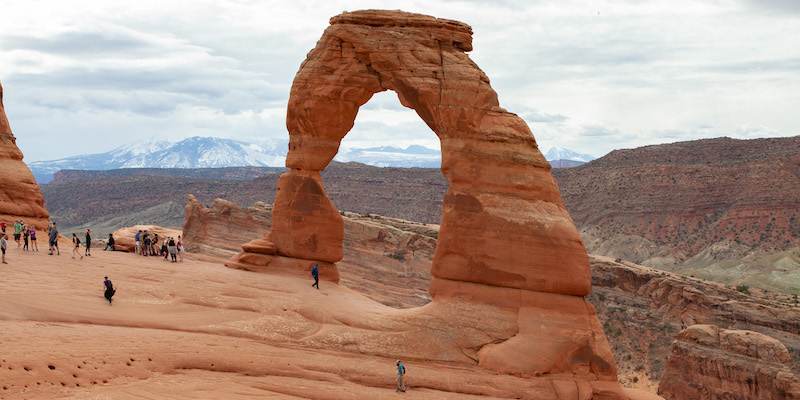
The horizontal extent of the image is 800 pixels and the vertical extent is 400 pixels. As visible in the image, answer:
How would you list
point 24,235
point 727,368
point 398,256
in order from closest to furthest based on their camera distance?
point 24,235
point 727,368
point 398,256

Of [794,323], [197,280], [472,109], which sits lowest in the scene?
[794,323]

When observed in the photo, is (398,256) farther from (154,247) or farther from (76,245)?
(76,245)

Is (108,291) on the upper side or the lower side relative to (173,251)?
lower

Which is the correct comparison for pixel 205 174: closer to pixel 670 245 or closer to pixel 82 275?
pixel 670 245

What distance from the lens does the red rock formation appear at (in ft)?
97.7

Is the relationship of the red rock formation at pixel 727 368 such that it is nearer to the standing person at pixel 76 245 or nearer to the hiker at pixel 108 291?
the hiker at pixel 108 291

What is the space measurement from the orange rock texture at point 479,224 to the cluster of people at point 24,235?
12.6 meters

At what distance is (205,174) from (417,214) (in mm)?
116623

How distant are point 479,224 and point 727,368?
16029 millimetres

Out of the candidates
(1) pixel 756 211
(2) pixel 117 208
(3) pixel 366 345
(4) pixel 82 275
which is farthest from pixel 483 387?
(2) pixel 117 208

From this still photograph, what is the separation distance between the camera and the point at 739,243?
72.2 metres

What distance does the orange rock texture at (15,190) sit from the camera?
3400cm

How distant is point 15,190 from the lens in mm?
34562

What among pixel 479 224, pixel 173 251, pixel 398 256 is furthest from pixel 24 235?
pixel 398 256
